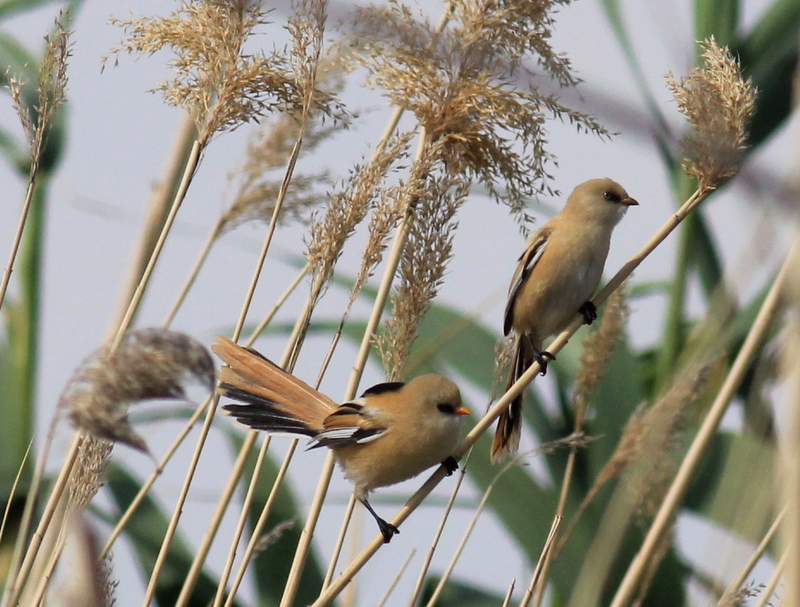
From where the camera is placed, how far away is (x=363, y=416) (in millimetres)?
2410

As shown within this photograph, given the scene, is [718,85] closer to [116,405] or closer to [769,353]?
[769,353]

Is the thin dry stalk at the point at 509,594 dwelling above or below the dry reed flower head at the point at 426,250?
below

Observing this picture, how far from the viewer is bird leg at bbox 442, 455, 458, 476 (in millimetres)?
2289

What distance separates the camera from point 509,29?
2143mm

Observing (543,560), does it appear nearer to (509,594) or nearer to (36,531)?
(509,594)

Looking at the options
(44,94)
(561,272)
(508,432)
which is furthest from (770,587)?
(44,94)

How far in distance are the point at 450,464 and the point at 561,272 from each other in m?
0.77

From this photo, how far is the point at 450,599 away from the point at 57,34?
275 centimetres

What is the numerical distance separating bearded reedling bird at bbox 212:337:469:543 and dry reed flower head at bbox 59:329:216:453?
1084mm

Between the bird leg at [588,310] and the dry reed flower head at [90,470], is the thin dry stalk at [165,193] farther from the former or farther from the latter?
the bird leg at [588,310]

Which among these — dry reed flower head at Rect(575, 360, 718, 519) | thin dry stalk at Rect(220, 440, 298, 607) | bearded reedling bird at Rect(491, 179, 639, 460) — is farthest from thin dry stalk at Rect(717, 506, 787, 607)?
thin dry stalk at Rect(220, 440, 298, 607)

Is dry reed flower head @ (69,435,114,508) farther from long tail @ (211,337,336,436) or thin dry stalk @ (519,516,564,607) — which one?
thin dry stalk @ (519,516,564,607)

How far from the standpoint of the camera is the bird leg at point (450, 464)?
2.29 m

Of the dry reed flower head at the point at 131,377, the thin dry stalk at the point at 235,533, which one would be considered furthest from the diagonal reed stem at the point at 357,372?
the dry reed flower head at the point at 131,377
